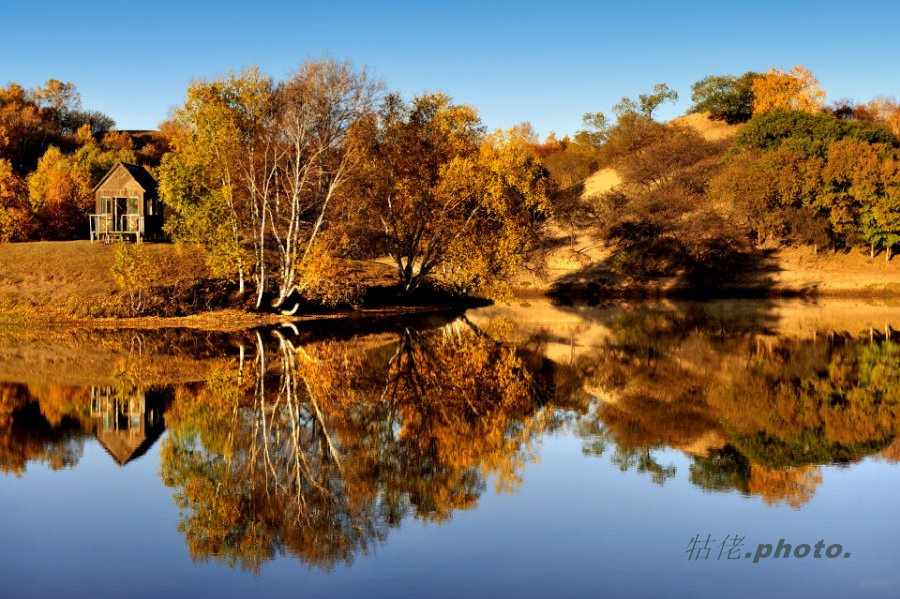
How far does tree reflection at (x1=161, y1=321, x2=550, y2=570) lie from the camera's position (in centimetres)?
1004

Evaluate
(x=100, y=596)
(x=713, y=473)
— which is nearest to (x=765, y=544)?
(x=713, y=473)

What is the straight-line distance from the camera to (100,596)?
26.8ft

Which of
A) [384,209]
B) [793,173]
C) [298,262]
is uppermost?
[793,173]

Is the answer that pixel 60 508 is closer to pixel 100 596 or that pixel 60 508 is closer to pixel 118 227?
pixel 100 596

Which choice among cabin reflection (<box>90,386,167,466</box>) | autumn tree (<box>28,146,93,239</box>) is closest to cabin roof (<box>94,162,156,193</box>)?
autumn tree (<box>28,146,93,239</box>)

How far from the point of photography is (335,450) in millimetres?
13719

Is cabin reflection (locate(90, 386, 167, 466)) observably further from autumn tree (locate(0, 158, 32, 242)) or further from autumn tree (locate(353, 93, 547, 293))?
autumn tree (locate(0, 158, 32, 242))

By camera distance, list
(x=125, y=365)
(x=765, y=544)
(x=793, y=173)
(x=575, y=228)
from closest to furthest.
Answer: (x=765, y=544) → (x=125, y=365) → (x=793, y=173) → (x=575, y=228)

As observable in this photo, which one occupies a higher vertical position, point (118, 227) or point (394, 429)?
point (118, 227)

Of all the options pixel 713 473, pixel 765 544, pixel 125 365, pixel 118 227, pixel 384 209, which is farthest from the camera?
pixel 118 227

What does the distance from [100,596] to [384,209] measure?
40.1 metres

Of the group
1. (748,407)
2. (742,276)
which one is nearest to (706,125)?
(742,276)

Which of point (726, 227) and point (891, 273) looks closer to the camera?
point (891, 273)

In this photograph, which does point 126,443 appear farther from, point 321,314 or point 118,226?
point 118,226
